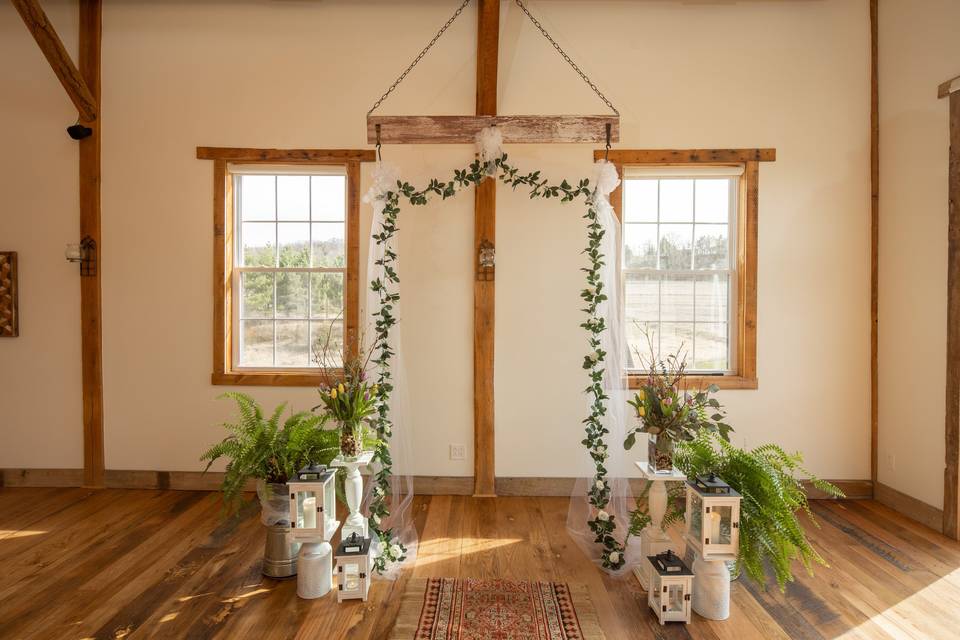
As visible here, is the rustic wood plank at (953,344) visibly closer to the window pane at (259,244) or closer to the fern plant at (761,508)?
the fern plant at (761,508)

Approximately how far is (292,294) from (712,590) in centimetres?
337

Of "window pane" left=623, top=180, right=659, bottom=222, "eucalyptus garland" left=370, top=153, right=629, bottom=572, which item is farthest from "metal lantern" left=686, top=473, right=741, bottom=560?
"window pane" left=623, top=180, right=659, bottom=222

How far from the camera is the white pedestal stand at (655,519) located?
8.32 feet

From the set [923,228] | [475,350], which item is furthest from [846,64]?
[475,350]

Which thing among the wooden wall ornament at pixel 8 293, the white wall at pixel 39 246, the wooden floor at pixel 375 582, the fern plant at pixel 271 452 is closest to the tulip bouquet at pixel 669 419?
the wooden floor at pixel 375 582

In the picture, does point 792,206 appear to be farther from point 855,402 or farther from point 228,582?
point 228,582

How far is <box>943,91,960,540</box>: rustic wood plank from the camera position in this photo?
311 cm

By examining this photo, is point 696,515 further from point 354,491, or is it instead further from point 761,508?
point 354,491

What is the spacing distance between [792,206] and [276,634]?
166 inches

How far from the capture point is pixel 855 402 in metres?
3.77

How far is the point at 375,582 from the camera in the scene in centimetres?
267

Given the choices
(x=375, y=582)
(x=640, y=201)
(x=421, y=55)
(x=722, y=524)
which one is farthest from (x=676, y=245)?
(x=375, y=582)

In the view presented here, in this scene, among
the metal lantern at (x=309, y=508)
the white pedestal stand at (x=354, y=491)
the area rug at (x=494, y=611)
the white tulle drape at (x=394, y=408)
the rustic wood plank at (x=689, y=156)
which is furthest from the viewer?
the rustic wood plank at (x=689, y=156)

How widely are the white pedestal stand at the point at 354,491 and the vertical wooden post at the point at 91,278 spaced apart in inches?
94.3
